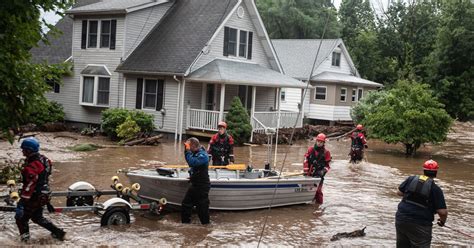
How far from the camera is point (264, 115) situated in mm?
27641

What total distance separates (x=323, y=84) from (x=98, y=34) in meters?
16.6

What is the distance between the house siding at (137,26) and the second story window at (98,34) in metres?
0.78

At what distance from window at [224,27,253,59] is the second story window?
18.2ft

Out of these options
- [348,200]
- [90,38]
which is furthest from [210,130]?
[348,200]

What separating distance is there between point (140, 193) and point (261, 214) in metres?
2.59

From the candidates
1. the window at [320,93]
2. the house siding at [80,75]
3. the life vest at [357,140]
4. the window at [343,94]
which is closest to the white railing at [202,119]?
the house siding at [80,75]

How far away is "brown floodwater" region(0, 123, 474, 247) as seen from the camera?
945cm

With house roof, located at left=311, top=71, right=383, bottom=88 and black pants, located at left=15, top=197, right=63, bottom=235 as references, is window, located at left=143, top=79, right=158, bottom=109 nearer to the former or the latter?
house roof, located at left=311, top=71, right=383, bottom=88

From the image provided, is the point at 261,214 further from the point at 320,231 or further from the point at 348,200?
the point at 348,200

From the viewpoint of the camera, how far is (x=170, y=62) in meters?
25.4

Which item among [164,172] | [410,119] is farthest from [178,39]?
[164,172]

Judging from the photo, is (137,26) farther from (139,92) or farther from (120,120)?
(120,120)

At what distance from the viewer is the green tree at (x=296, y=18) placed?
5178 centimetres

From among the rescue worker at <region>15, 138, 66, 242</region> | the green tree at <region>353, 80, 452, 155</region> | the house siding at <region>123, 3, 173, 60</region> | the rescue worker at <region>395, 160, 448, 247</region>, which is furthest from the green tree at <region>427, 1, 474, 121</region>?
the rescue worker at <region>15, 138, 66, 242</region>
